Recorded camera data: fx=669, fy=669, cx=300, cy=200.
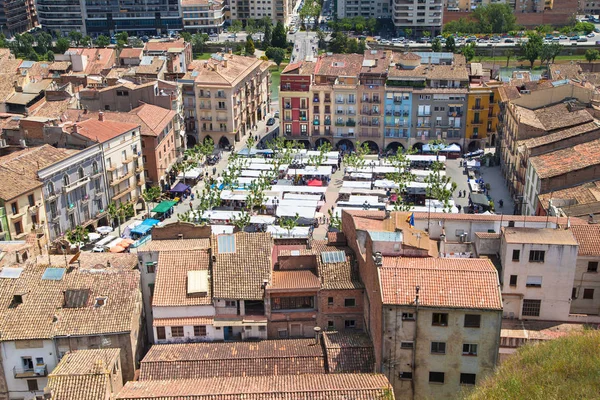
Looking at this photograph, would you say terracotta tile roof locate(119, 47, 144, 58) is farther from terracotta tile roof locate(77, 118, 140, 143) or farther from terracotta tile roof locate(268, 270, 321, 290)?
terracotta tile roof locate(268, 270, 321, 290)

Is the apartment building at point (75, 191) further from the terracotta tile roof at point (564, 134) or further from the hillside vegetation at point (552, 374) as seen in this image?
the hillside vegetation at point (552, 374)

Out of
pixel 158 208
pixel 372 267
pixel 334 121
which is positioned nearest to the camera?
pixel 372 267

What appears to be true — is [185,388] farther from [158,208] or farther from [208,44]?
[208,44]

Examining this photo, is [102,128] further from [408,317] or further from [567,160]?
[408,317]

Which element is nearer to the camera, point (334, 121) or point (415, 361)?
point (415, 361)

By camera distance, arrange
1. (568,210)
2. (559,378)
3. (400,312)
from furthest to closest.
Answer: (568,210), (400,312), (559,378)

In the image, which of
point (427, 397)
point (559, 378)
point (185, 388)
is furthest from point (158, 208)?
point (559, 378)

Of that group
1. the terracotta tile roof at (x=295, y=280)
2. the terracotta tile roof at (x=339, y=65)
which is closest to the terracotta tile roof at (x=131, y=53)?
the terracotta tile roof at (x=339, y=65)
